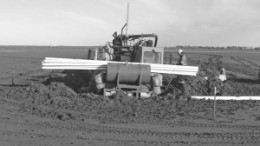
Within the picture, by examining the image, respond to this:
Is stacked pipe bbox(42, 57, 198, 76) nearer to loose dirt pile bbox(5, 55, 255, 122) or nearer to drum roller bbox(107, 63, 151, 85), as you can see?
drum roller bbox(107, 63, 151, 85)

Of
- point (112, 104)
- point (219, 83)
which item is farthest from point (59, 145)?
point (219, 83)

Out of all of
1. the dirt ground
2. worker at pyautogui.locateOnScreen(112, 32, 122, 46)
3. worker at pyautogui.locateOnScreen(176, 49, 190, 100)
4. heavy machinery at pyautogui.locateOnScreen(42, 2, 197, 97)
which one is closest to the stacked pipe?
heavy machinery at pyautogui.locateOnScreen(42, 2, 197, 97)

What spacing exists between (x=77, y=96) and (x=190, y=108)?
4.11 metres

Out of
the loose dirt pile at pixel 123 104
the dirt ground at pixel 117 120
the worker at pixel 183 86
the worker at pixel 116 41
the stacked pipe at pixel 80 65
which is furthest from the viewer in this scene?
the worker at pixel 116 41

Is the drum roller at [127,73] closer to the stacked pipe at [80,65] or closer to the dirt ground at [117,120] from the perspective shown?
the stacked pipe at [80,65]

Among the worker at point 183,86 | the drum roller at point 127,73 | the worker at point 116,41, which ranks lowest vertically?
the worker at point 183,86

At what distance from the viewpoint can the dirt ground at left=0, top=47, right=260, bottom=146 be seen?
318 inches

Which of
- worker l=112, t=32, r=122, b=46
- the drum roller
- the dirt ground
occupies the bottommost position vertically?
the dirt ground

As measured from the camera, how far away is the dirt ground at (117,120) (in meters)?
8.08

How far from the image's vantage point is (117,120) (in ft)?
32.7

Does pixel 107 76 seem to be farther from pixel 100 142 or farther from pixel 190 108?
pixel 100 142

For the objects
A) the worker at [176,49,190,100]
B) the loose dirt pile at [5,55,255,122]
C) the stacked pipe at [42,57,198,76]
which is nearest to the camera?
the loose dirt pile at [5,55,255,122]

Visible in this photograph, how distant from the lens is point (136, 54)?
50.9 ft

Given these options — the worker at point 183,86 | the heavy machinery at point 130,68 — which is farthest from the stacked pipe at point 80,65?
the worker at point 183,86
